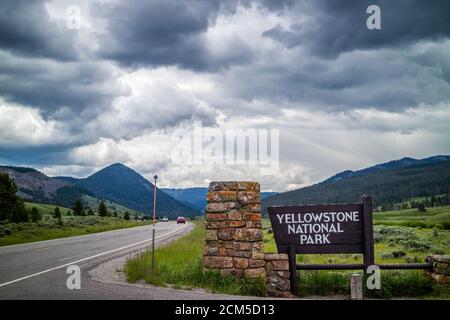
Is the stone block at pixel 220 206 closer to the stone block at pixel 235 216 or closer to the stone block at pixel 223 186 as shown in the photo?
the stone block at pixel 235 216

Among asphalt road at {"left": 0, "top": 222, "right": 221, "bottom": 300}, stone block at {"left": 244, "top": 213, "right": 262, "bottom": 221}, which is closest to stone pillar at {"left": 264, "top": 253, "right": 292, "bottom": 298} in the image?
stone block at {"left": 244, "top": 213, "right": 262, "bottom": 221}

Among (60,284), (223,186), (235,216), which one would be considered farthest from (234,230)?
(60,284)

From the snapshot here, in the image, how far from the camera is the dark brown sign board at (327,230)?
10.5 m

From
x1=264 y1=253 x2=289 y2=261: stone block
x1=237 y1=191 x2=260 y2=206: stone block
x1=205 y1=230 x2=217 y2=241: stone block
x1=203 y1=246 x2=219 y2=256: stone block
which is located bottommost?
x1=264 y1=253 x2=289 y2=261: stone block

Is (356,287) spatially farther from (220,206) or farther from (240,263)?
(220,206)

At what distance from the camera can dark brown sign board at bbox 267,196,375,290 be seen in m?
10.5

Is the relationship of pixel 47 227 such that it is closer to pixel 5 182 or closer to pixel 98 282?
pixel 98 282

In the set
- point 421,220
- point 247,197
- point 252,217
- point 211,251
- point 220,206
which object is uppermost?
point 247,197

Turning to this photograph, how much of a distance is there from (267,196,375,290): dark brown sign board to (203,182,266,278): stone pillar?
65 centimetres

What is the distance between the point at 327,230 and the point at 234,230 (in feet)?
7.38

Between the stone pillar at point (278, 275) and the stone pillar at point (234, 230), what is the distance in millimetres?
210

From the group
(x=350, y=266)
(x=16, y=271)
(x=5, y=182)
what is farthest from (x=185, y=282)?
(x=5, y=182)

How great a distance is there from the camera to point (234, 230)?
10633 millimetres

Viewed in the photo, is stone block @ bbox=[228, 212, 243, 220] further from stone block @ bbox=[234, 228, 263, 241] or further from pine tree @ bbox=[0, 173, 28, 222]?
pine tree @ bbox=[0, 173, 28, 222]
